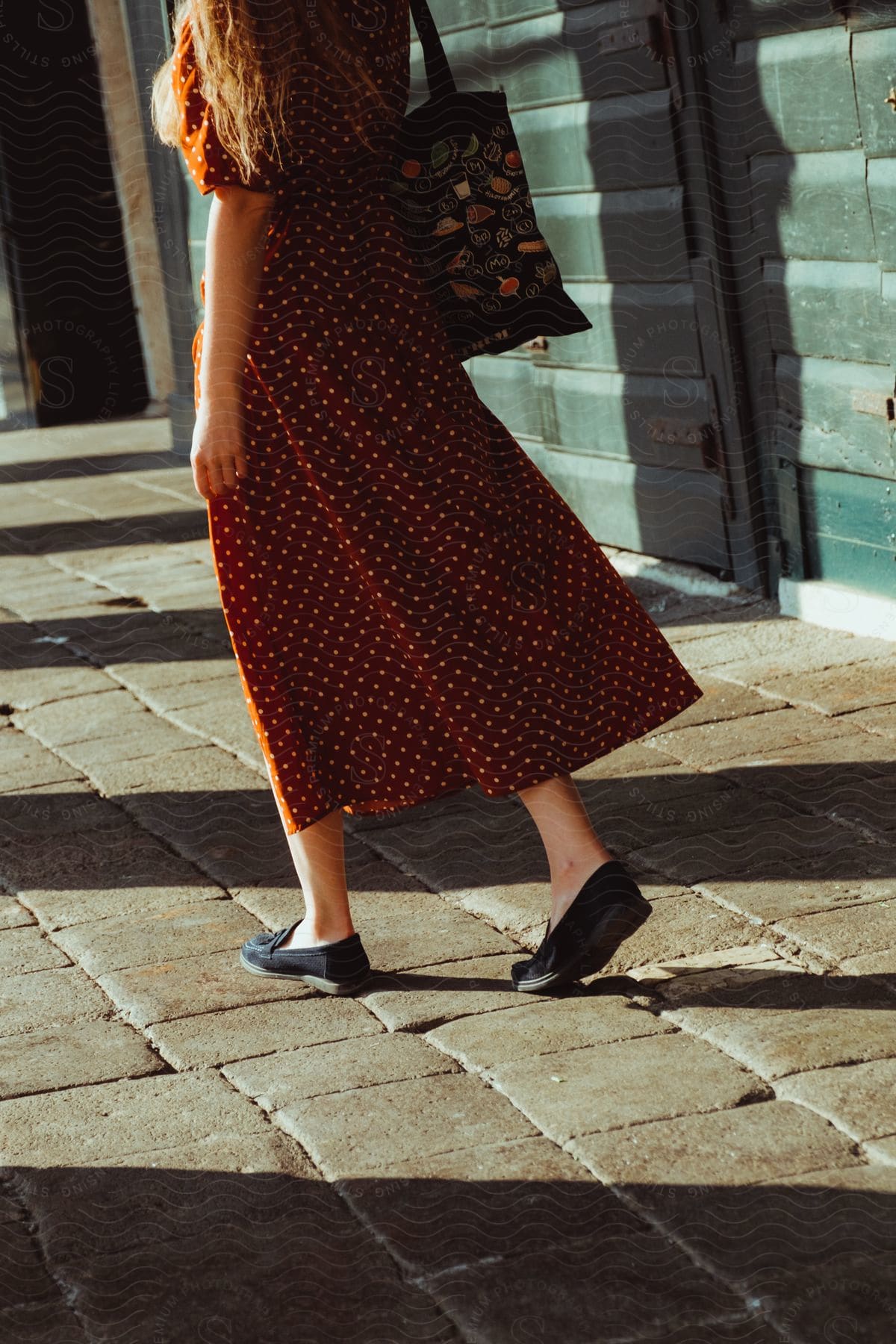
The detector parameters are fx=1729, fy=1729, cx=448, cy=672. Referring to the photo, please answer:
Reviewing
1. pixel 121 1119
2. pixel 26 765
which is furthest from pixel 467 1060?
pixel 26 765

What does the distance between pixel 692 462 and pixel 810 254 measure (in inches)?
31.6

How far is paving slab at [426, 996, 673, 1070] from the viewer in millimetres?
2434

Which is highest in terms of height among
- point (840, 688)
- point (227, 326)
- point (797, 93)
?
point (797, 93)

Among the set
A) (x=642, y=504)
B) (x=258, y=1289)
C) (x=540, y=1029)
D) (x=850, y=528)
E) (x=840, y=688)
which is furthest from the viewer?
(x=642, y=504)

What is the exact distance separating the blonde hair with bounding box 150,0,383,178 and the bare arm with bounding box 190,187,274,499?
0.23ft

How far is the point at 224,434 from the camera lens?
8.35 ft

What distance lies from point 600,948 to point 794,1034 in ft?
1.10

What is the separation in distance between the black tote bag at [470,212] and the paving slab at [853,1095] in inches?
43.9

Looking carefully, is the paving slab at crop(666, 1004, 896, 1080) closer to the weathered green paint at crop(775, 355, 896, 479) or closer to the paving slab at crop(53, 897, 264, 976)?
the paving slab at crop(53, 897, 264, 976)

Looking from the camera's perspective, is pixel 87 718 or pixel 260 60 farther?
pixel 87 718

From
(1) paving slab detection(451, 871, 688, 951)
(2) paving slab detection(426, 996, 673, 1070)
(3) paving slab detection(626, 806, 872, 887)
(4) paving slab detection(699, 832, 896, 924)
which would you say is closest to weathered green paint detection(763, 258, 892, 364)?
(3) paving slab detection(626, 806, 872, 887)

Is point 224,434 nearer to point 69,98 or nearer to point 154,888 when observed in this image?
point 154,888

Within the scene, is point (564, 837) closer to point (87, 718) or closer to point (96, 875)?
point (96, 875)

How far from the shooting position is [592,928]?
257 centimetres
